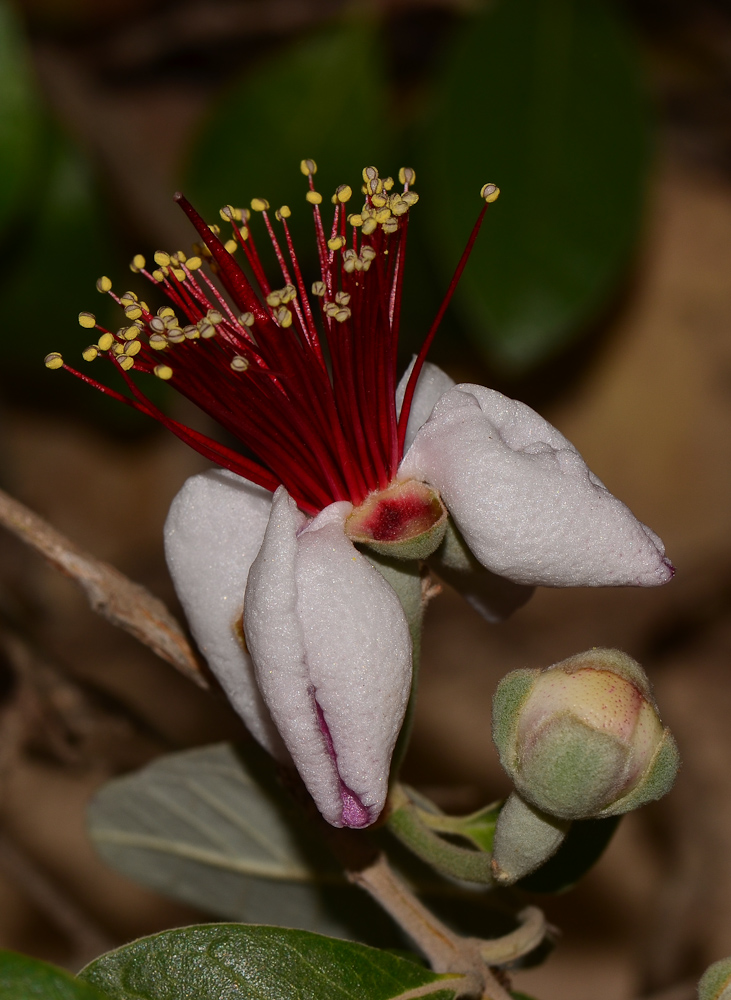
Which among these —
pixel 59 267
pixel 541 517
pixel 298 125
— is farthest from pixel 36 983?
pixel 298 125

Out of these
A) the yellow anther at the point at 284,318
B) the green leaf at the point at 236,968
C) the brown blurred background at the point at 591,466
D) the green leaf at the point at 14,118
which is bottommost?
the brown blurred background at the point at 591,466

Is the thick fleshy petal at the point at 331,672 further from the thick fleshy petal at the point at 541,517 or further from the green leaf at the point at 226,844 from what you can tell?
the green leaf at the point at 226,844

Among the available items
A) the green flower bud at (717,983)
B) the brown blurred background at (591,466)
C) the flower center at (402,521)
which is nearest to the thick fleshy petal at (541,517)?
the flower center at (402,521)

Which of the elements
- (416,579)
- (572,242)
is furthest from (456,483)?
(572,242)

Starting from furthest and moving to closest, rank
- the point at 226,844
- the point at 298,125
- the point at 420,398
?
the point at 298,125 → the point at 226,844 → the point at 420,398

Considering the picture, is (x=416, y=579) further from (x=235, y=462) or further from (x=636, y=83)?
(x=636, y=83)

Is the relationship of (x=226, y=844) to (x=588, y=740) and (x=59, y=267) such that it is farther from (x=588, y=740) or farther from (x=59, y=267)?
(x=59, y=267)

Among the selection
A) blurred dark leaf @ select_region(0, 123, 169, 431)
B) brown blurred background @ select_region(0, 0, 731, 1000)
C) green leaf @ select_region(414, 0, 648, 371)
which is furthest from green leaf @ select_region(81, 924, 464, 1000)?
blurred dark leaf @ select_region(0, 123, 169, 431)
